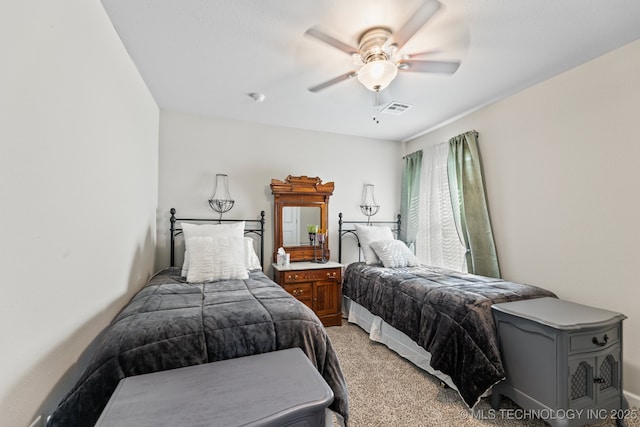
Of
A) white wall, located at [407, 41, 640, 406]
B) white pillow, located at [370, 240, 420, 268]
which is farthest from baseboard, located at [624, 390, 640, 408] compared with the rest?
white pillow, located at [370, 240, 420, 268]

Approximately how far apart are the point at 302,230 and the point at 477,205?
2.08 meters

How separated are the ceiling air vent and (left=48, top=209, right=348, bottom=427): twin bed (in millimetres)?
2181

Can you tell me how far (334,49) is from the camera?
1.91m

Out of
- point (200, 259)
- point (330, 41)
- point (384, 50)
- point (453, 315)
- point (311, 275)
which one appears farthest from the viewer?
point (311, 275)

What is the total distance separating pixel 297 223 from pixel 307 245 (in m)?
0.33

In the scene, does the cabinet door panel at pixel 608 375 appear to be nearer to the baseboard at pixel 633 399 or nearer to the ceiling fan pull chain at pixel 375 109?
the baseboard at pixel 633 399

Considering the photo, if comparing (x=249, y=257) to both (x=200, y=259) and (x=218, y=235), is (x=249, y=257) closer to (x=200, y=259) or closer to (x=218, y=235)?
(x=218, y=235)

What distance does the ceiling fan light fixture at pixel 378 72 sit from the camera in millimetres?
1729

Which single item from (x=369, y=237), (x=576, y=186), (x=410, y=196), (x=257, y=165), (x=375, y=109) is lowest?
(x=369, y=237)

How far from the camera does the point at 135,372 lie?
46.0 inches

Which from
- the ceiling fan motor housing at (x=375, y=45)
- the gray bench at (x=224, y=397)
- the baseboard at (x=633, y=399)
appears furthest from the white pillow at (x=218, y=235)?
the baseboard at (x=633, y=399)

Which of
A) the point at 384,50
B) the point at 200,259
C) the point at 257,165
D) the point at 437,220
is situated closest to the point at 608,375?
the point at 437,220

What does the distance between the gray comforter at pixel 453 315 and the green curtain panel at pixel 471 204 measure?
33cm

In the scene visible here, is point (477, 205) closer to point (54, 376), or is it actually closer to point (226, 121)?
point (226, 121)
